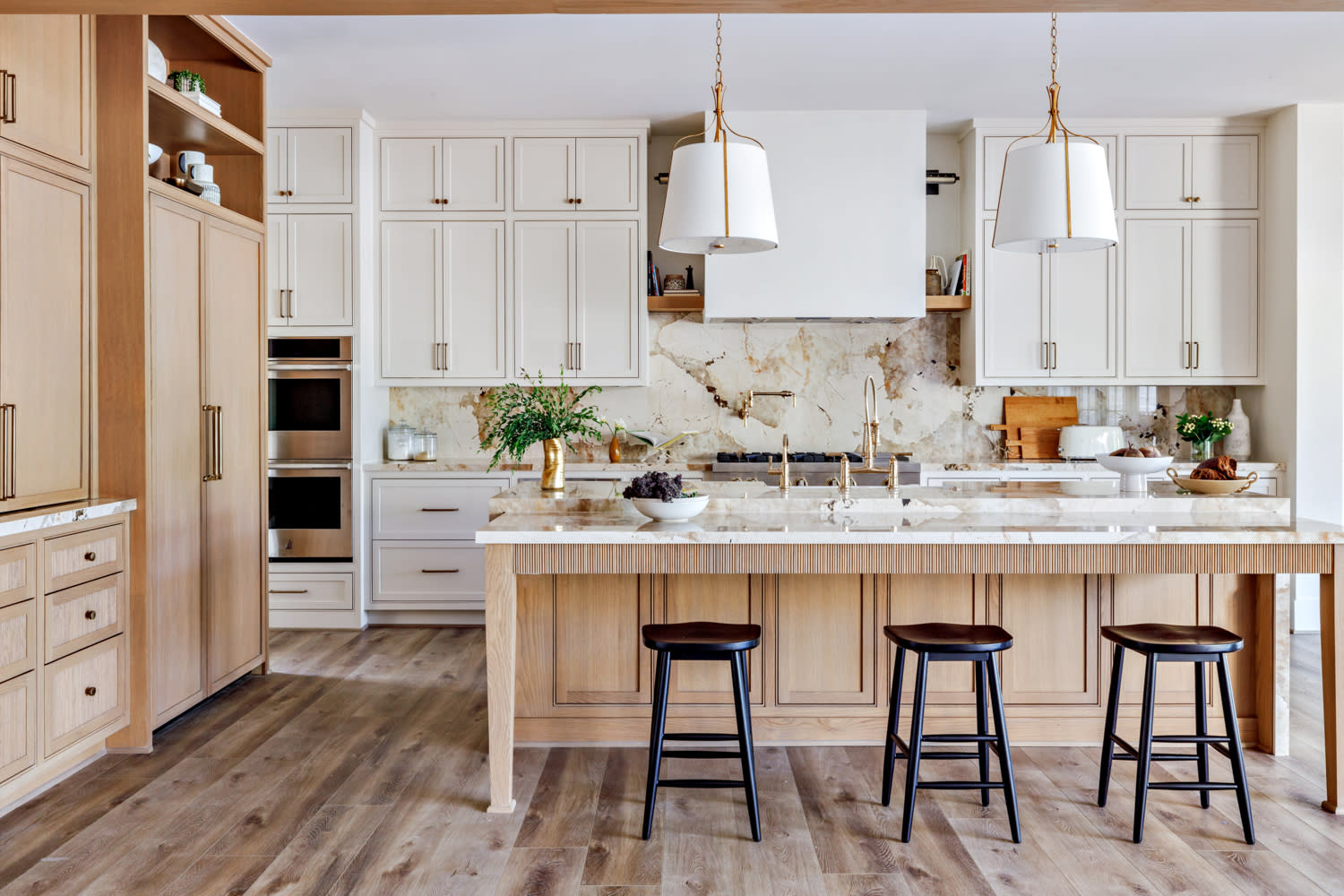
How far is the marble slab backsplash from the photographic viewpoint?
5.55 m

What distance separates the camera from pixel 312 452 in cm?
504

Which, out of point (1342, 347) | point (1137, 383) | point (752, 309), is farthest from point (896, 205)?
point (1342, 347)

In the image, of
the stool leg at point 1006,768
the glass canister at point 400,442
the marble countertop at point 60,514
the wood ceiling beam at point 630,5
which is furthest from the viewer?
the glass canister at point 400,442

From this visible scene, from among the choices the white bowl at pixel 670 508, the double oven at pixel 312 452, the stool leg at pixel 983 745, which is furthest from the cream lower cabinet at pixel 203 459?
the stool leg at pixel 983 745

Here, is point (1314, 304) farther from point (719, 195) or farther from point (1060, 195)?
point (719, 195)

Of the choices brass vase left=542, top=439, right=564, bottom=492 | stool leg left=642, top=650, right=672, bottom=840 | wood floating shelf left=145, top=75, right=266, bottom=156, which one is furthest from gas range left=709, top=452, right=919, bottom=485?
wood floating shelf left=145, top=75, right=266, bottom=156

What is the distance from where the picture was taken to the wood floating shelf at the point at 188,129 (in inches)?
136

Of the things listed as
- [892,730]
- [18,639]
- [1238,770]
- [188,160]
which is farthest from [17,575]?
[1238,770]

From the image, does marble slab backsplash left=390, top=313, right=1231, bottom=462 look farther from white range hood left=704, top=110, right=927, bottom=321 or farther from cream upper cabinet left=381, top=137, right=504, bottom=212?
cream upper cabinet left=381, top=137, right=504, bottom=212

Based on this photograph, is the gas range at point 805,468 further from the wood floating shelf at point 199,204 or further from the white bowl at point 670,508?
the wood floating shelf at point 199,204

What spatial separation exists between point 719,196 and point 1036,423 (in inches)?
137

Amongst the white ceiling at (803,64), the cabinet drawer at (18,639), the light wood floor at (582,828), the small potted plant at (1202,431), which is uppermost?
the white ceiling at (803,64)

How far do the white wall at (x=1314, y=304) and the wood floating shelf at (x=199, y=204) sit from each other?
16.8 ft

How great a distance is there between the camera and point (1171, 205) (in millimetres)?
5180
